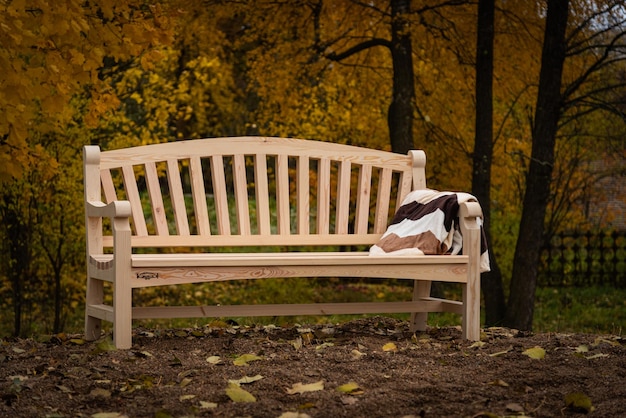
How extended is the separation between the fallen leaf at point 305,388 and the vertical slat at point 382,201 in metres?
2.04

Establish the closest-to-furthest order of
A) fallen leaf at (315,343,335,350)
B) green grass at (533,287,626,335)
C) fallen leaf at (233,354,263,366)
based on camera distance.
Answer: fallen leaf at (233,354,263,366) → fallen leaf at (315,343,335,350) → green grass at (533,287,626,335)

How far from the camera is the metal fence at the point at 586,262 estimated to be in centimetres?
1415

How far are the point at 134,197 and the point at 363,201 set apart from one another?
1.36 meters

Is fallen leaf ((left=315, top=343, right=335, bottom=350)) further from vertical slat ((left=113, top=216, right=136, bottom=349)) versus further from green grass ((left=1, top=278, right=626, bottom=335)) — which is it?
green grass ((left=1, top=278, right=626, bottom=335))

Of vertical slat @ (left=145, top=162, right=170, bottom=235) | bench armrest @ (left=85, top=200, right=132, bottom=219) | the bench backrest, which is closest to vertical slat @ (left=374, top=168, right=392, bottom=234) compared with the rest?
the bench backrest

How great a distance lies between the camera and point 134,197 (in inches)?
198

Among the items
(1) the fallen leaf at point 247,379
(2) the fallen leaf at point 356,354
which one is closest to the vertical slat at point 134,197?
(2) the fallen leaf at point 356,354

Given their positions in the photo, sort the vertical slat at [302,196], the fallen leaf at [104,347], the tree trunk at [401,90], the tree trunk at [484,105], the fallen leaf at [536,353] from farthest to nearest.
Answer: the tree trunk at [401,90]
the tree trunk at [484,105]
the vertical slat at [302,196]
the fallen leaf at [104,347]
the fallen leaf at [536,353]

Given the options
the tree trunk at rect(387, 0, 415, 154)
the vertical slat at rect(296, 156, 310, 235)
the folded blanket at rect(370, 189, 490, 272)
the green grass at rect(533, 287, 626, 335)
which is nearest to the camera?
the folded blanket at rect(370, 189, 490, 272)

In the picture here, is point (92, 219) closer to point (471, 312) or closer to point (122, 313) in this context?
point (122, 313)

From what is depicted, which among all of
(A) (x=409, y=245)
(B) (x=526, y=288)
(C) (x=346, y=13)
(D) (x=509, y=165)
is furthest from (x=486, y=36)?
(A) (x=409, y=245)

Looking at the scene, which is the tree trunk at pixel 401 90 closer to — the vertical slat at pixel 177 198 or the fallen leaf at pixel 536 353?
the vertical slat at pixel 177 198

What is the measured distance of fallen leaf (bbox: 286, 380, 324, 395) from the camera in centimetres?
347

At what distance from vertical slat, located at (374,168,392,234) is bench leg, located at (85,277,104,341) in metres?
1.65
